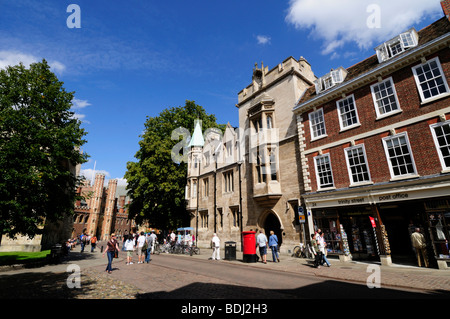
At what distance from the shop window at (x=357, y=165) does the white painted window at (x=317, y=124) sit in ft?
7.90

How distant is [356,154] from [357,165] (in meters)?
0.73

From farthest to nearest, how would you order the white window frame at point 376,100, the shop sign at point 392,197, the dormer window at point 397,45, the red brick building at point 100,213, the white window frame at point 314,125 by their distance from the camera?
the red brick building at point 100,213 → the white window frame at point 314,125 → the dormer window at point 397,45 → the white window frame at point 376,100 → the shop sign at point 392,197

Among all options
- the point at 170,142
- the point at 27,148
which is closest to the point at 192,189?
the point at 170,142

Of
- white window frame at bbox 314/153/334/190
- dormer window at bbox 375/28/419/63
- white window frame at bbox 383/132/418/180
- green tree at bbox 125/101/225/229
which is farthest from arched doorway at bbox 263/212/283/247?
dormer window at bbox 375/28/419/63

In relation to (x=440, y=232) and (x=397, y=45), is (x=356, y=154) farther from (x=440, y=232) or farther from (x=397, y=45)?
(x=397, y=45)

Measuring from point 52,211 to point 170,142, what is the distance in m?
17.7

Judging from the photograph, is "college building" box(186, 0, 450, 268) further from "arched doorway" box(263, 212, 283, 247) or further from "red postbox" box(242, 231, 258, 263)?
"red postbox" box(242, 231, 258, 263)

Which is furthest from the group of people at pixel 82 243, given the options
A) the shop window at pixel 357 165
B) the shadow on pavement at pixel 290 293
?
the shop window at pixel 357 165

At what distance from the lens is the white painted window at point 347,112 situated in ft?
48.2

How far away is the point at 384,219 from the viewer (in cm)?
1519

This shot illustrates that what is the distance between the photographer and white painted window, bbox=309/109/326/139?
16328 millimetres

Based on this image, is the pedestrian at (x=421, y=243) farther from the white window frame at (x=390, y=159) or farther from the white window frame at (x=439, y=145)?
the white window frame at (x=439, y=145)

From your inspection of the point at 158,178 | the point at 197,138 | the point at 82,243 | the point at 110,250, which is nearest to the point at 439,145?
the point at 110,250

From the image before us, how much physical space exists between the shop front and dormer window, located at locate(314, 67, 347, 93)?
26.6ft
